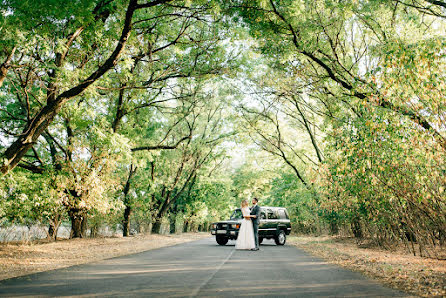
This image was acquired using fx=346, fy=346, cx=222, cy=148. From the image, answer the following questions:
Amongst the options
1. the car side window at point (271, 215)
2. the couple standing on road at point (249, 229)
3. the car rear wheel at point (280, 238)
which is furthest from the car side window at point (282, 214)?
the couple standing on road at point (249, 229)

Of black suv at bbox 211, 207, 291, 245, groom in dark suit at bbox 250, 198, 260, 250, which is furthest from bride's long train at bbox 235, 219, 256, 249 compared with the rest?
black suv at bbox 211, 207, 291, 245

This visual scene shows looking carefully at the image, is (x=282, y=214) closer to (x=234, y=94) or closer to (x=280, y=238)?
(x=280, y=238)

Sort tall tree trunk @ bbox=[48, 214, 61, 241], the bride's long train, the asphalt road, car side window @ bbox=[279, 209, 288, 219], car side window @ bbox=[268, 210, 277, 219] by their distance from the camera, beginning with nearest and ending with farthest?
the asphalt road
the bride's long train
tall tree trunk @ bbox=[48, 214, 61, 241]
car side window @ bbox=[268, 210, 277, 219]
car side window @ bbox=[279, 209, 288, 219]

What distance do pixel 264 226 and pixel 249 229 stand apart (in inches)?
131

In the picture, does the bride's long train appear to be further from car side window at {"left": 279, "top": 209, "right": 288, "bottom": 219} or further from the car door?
car side window at {"left": 279, "top": 209, "right": 288, "bottom": 219}

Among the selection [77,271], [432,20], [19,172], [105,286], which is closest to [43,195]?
[19,172]

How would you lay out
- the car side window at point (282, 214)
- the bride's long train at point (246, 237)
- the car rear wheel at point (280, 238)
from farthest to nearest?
the car side window at point (282, 214)
the car rear wheel at point (280, 238)
the bride's long train at point (246, 237)

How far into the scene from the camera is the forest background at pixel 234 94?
29.8 feet

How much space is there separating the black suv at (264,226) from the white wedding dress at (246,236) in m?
1.38

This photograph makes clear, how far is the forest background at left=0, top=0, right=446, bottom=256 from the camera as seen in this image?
29.8 ft

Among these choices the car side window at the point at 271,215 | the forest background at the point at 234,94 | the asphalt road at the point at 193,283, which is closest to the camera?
the asphalt road at the point at 193,283

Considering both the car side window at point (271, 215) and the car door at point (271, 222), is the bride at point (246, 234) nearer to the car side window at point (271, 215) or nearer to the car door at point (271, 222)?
the car door at point (271, 222)

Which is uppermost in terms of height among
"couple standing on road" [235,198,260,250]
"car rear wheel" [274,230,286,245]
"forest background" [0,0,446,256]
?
"forest background" [0,0,446,256]

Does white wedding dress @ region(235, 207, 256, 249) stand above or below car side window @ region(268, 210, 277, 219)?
below
